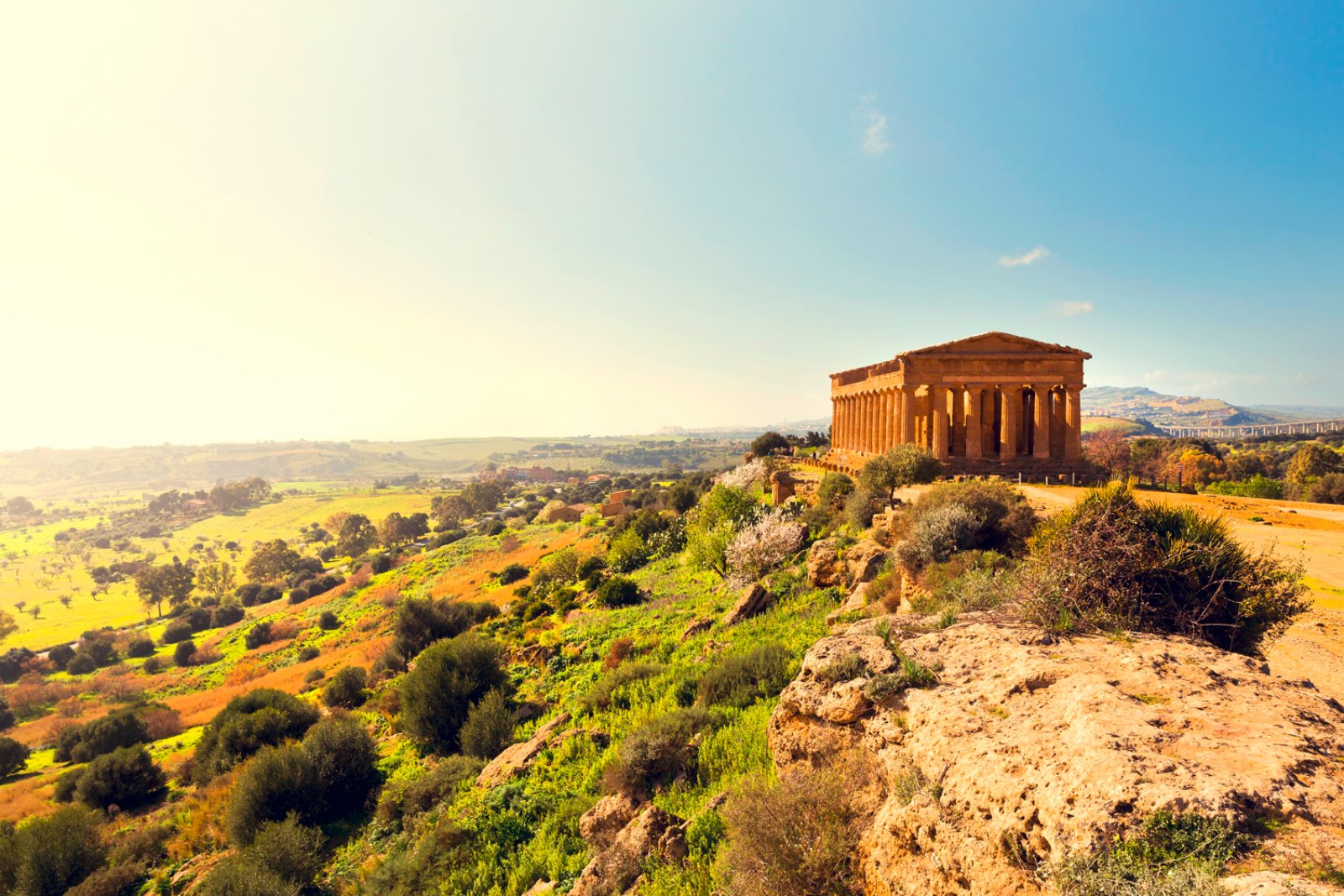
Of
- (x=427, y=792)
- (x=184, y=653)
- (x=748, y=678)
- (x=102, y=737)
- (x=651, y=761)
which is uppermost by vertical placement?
(x=748, y=678)

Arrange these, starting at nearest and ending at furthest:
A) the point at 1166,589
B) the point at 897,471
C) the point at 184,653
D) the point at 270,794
Result: the point at 1166,589, the point at 270,794, the point at 897,471, the point at 184,653

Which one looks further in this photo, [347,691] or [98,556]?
[98,556]

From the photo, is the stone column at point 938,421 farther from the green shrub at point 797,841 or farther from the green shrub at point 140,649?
the green shrub at point 140,649

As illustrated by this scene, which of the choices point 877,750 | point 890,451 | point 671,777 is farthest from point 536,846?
point 890,451

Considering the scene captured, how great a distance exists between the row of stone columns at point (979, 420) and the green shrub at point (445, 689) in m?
24.5

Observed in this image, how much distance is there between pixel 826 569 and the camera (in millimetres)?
16125

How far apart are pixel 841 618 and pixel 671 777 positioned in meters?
5.88

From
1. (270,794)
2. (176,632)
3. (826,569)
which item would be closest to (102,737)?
(270,794)

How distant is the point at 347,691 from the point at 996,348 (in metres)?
34.1

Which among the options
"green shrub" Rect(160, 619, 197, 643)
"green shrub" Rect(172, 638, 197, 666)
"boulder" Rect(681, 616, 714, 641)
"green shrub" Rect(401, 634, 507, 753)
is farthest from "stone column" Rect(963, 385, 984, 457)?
"green shrub" Rect(160, 619, 197, 643)

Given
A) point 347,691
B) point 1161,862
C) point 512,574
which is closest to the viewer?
point 1161,862

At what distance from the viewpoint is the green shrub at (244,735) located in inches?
589

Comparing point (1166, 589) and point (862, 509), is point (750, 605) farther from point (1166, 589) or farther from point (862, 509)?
point (1166, 589)

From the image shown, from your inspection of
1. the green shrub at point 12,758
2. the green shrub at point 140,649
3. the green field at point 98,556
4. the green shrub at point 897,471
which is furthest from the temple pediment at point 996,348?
the green field at point 98,556
